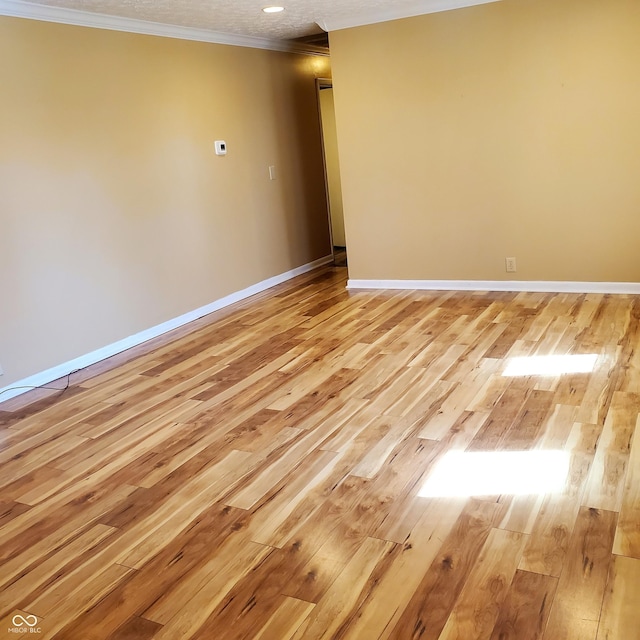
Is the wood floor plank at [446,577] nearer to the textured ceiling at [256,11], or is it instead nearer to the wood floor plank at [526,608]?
the wood floor plank at [526,608]

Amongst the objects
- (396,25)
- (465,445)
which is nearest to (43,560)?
(465,445)

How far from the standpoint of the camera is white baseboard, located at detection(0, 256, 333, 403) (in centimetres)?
410

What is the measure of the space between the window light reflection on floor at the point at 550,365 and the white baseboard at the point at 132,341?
2.73m

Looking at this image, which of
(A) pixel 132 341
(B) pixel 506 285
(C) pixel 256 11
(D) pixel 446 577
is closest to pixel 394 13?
(C) pixel 256 11

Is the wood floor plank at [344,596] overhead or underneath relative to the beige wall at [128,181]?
underneath

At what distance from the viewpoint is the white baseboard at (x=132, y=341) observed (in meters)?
4.10

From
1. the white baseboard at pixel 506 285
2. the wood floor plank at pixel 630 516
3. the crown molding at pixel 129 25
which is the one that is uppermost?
the crown molding at pixel 129 25

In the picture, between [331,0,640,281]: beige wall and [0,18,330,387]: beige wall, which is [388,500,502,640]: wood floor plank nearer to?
[0,18,330,387]: beige wall

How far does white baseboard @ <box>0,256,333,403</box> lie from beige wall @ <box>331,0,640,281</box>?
108 centimetres

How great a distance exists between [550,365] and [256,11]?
324 centimetres

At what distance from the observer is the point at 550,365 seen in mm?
3646

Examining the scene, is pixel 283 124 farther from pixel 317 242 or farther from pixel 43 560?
pixel 43 560

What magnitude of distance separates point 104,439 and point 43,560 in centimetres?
100

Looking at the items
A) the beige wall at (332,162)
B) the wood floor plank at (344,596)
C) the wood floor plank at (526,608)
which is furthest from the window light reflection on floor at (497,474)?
the beige wall at (332,162)
